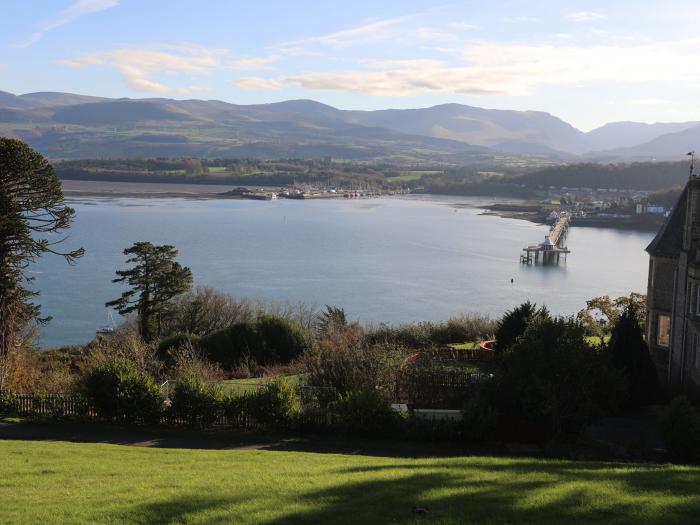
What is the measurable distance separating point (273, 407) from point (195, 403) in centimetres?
152

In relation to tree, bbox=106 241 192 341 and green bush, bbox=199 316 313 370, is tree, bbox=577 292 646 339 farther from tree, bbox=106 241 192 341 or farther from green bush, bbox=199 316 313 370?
tree, bbox=106 241 192 341

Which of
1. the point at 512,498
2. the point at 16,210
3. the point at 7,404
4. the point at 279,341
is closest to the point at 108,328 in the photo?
the point at 279,341

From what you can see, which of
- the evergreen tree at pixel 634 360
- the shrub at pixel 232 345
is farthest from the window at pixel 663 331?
the shrub at pixel 232 345

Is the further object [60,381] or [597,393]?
[60,381]

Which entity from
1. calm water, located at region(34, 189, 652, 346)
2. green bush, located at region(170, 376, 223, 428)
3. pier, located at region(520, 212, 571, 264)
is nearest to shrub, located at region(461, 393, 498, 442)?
green bush, located at region(170, 376, 223, 428)

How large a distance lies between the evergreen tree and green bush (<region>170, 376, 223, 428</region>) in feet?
28.3

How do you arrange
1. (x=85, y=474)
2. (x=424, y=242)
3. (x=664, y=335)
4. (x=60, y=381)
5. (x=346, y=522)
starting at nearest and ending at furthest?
(x=346, y=522) → (x=85, y=474) → (x=60, y=381) → (x=664, y=335) → (x=424, y=242)

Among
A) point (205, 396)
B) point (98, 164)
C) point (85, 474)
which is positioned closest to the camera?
point (85, 474)

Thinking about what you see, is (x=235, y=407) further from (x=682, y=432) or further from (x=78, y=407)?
(x=682, y=432)

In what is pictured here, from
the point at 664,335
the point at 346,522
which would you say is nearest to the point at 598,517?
the point at 346,522

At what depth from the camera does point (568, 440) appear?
1403 centimetres

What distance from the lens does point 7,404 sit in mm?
15430

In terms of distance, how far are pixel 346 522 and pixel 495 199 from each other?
143m

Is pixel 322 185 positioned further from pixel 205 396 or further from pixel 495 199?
pixel 205 396
